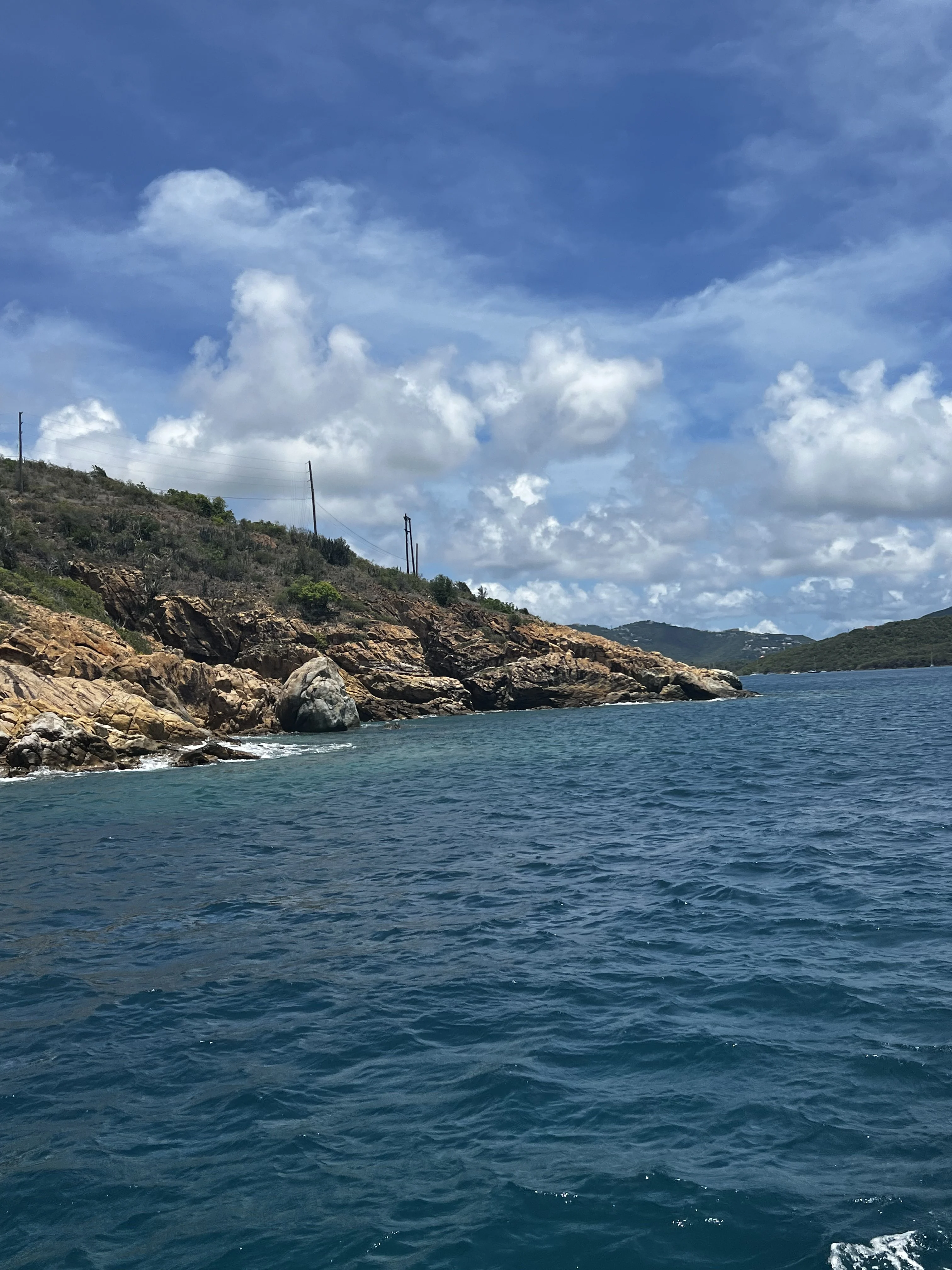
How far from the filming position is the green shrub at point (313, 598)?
68.3 metres

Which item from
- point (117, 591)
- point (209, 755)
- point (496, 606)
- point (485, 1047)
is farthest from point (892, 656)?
point (485, 1047)

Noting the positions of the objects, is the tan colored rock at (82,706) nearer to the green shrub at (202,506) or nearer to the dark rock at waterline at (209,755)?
the dark rock at waterline at (209,755)

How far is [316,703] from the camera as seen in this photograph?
2068 inches

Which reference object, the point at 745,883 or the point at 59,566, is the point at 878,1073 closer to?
the point at 745,883

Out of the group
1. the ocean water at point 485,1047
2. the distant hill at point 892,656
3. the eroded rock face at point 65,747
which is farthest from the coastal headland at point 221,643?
the distant hill at point 892,656

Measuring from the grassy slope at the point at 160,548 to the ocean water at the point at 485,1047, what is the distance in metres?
39.3

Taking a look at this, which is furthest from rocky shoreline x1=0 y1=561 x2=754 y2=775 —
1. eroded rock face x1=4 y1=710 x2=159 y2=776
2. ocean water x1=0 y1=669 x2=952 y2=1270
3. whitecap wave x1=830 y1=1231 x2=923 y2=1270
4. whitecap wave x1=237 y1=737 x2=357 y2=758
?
whitecap wave x1=830 y1=1231 x2=923 y2=1270

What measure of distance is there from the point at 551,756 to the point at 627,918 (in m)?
22.1

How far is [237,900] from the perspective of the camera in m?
14.4

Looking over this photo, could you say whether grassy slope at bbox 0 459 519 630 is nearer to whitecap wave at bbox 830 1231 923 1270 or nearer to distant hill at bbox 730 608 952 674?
whitecap wave at bbox 830 1231 923 1270

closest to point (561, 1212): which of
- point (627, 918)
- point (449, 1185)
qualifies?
point (449, 1185)

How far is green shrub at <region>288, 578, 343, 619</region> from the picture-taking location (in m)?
68.3

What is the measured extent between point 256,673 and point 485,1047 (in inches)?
2083

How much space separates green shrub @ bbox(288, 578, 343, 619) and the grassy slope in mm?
528
